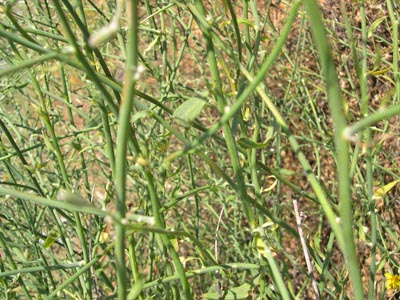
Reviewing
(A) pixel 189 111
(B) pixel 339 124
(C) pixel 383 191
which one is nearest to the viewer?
(B) pixel 339 124

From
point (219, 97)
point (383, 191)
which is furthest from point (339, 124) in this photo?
point (383, 191)

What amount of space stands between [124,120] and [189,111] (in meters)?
0.16

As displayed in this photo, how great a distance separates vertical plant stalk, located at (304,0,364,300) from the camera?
42cm

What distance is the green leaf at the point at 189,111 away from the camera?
2.15 feet

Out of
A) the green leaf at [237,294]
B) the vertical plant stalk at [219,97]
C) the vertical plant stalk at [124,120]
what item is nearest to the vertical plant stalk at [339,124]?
the vertical plant stalk at [124,120]

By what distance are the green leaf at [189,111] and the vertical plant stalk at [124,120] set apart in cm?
12

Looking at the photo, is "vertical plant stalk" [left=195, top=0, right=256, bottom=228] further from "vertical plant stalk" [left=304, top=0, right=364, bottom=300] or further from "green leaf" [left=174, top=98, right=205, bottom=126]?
"vertical plant stalk" [left=304, top=0, right=364, bottom=300]

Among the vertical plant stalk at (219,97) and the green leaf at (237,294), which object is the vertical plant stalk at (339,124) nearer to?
the vertical plant stalk at (219,97)

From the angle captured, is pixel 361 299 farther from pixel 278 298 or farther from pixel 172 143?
pixel 172 143

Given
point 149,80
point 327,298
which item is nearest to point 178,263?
point 327,298

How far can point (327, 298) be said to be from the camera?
1754 mm

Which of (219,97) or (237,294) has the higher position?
(219,97)

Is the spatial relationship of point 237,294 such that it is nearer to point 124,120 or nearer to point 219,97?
point 219,97

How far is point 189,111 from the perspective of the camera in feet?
2.19
